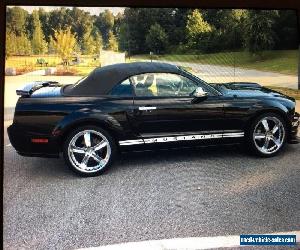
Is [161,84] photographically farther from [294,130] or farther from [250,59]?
[294,130]

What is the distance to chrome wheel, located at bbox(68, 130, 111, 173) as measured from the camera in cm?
234

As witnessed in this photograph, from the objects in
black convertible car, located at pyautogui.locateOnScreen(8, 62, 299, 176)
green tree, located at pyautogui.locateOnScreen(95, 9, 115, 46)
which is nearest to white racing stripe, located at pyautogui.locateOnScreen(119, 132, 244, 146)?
black convertible car, located at pyautogui.locateOnScreen(8, 62, 299, 176)

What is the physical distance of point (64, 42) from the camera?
222 cm

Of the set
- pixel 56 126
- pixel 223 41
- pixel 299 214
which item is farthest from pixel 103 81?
pixel 299 214

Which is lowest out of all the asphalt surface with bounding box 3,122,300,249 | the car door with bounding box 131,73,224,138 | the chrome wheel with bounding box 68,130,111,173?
the asphalt surface with bounding box 3,122,300,249

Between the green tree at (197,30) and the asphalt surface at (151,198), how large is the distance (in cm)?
62

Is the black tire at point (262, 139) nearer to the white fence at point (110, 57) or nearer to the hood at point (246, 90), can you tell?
the hood at point (246, 90)

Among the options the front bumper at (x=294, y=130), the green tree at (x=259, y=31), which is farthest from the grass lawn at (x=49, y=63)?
the front bumper at (x=294, y=130)

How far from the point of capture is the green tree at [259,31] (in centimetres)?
232

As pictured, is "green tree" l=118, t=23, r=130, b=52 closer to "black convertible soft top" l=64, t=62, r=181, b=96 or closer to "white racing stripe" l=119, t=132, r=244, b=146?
"black convertible soft top" l=64, t=62, r=181, b=96

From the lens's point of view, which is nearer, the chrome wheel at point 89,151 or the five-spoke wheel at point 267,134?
the chrome wheel at point 89,151

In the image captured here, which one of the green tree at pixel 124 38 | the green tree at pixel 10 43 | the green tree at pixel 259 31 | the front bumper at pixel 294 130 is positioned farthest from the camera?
the front bumper at pixel 294 130

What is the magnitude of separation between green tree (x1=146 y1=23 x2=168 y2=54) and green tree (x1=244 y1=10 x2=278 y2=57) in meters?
0.48

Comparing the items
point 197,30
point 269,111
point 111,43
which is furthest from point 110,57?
point 269,111
